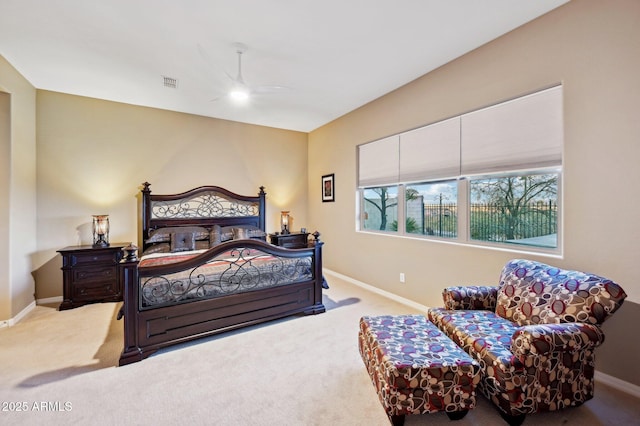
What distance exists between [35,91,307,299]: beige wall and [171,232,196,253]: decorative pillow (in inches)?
32.7

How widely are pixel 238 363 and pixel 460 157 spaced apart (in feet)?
10.2

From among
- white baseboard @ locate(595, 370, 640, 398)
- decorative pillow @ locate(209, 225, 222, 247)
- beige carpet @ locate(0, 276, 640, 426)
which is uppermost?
decorative pillow @ locate(209, 225, 222, 247)

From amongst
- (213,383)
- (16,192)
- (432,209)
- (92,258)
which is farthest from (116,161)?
(432,209)

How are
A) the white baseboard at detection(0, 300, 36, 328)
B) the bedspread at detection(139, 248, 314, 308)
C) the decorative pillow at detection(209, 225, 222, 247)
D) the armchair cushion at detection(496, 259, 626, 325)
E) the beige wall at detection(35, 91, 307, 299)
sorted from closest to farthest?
the armchair cushion at detection(496, 259, 626, 325), the bedspread at detection(139, 248, 314, 308), the white baseboard at detection(0, 300, 36, 328), the beige wall at detection(35, 91, 307, 299), the decorative pillow at detection(209, 225, 222, 247)

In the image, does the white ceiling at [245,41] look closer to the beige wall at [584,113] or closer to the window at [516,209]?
the beige wall at [584,113]

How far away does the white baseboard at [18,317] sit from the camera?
9.96ft

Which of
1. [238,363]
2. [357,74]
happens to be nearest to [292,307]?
[238,363]

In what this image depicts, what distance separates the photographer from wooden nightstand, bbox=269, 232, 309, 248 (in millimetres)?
5215

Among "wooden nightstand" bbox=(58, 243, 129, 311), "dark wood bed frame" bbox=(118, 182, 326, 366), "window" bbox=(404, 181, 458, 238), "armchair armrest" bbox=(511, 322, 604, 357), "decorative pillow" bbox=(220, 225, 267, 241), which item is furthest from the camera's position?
"decorative pillow" bbox=(220, 225, 267, 241)

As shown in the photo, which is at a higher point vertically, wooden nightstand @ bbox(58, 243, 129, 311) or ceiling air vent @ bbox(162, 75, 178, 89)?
ceiling air vent @ bbox(162, 75, 178, 89)

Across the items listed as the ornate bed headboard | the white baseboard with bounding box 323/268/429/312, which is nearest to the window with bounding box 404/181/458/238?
the white baseboard with bounding box 323/268/429/312

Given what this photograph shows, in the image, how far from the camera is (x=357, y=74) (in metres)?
3.37

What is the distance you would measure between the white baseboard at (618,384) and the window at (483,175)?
3.33 ft

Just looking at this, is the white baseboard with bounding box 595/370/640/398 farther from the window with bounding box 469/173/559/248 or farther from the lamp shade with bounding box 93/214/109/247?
the lamp shade with bounding box 93/214/109/247
